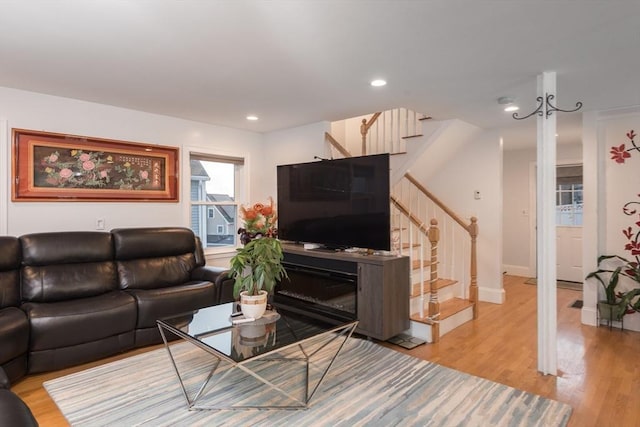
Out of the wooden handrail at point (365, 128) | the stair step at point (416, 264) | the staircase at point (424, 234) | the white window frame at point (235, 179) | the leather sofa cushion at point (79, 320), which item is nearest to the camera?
the leather sofa cushion at point (79, 320)

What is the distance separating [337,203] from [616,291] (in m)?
3.14

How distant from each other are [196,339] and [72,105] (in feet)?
9.40

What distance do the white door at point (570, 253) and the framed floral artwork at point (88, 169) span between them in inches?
238

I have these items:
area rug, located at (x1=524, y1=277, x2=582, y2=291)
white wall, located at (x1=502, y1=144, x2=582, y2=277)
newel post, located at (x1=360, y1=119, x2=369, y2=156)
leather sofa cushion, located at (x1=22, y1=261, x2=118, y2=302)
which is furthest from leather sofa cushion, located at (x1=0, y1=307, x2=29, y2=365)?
white wall, located at (x1=502, y1=144, x2=582, y2=277)

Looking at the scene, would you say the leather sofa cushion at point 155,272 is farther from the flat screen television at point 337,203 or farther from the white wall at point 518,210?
the white wall at point 518,210

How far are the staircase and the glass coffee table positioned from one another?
136 cm

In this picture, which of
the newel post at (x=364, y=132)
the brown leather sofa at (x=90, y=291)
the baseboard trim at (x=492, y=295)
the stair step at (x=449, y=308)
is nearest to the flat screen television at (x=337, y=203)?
the stair step at (x=449, y=308)

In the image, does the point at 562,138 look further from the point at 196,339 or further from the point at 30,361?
the point at 30,361

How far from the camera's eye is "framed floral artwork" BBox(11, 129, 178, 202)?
3.32 metres

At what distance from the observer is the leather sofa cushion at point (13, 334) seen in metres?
2.35

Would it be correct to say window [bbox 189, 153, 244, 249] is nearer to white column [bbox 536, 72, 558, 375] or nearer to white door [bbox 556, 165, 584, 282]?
white column [bbox 536, 72, 558, 375]

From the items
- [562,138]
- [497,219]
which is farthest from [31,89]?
[562,138]

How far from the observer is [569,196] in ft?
19.7

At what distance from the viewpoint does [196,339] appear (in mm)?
2148
